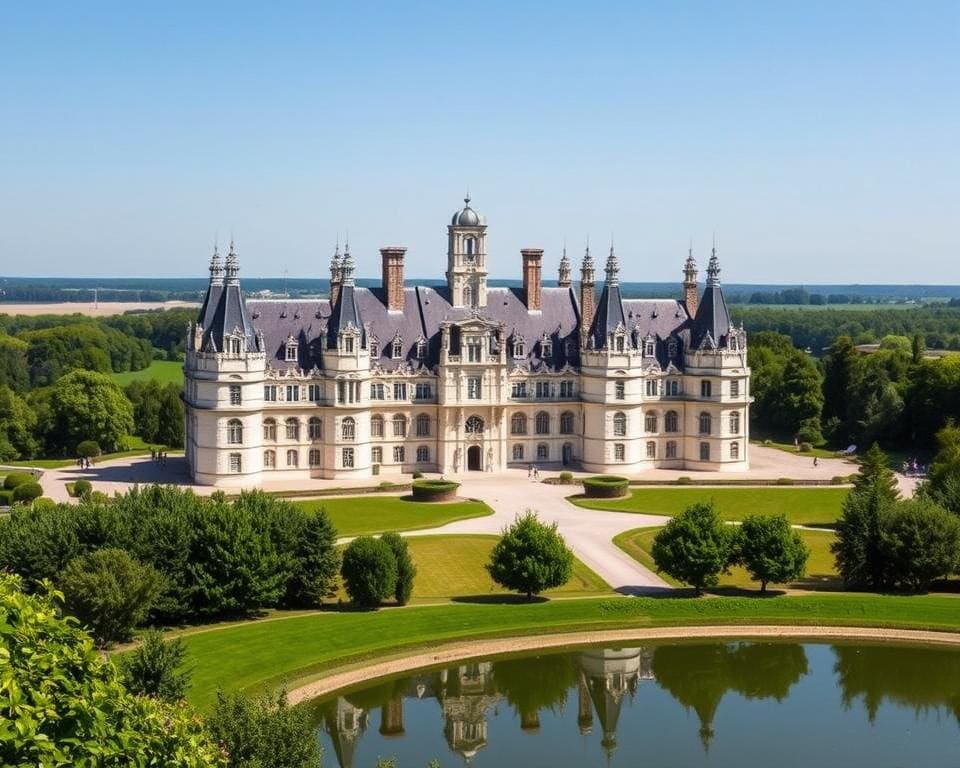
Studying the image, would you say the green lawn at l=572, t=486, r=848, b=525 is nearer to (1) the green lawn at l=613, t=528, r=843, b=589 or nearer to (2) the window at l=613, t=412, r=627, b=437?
(1) the green lawn at l=613, t=528, r=843, b=589

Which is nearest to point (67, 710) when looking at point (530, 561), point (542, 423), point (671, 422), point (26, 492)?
point (530, 561)

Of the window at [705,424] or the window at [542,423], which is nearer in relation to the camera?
the window at [705,424]

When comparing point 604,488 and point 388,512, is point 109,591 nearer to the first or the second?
point 388,512

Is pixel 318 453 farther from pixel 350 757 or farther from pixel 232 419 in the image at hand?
pixel 350 757

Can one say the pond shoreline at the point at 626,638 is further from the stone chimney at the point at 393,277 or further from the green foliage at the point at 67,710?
the stone chimney at the point at 393,277

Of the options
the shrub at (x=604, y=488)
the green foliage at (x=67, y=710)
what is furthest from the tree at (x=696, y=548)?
the green foliage at (x=67, y=710)

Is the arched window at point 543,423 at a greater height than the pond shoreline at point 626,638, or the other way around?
the arched window at point 543,423

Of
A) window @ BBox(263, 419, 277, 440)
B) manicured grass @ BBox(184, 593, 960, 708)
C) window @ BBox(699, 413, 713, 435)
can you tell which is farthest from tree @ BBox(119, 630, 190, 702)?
window @ BBox(699, 413, 713, 435)
